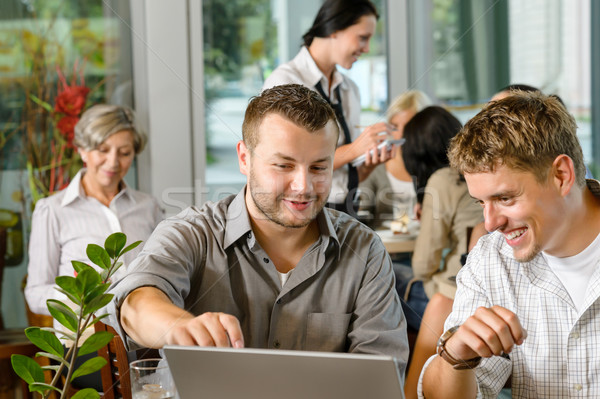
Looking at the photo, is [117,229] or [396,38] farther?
[396,38]

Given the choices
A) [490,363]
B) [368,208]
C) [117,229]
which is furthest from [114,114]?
[490,363]

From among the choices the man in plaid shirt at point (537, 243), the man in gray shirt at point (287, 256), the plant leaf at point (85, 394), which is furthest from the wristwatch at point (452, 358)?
the plant leaf at point (85, 394)

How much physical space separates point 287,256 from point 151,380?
517 millimetres

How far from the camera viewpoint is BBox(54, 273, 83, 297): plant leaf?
88 cm

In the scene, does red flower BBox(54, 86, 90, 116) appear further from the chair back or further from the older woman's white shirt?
the chair back

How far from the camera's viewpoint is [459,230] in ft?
8.18

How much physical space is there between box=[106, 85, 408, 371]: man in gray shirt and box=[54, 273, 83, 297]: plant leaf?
1.23 feet

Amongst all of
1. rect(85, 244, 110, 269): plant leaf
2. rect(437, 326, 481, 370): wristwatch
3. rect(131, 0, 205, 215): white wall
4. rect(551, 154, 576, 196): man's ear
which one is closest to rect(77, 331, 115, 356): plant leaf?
rect(85, 244, 110, 269): plant leaf

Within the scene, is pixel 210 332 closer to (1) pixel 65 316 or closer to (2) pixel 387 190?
(1) pixel 65 316

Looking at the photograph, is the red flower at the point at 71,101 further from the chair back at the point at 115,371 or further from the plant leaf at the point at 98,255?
the plant leaf at the point at 98,255

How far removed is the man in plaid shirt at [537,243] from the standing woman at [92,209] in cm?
142

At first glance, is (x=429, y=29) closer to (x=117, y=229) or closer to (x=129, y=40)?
(x=129, y=40)

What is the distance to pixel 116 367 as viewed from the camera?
139 cm

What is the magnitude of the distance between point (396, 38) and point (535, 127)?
2975 millimetres
